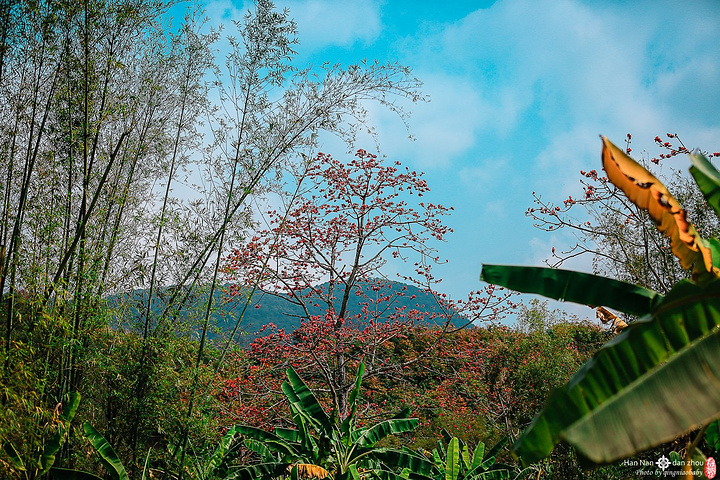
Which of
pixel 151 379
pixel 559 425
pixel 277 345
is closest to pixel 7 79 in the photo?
pixel 151 379

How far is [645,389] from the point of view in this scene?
4.77ft

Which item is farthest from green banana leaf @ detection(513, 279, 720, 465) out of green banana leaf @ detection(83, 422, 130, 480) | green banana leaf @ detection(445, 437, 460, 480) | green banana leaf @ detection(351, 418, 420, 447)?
green banana leaf @ detection(83, 422, 130, 480)

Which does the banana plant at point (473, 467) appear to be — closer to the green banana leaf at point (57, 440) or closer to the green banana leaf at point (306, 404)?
the green banana leaf at point (306, 404)

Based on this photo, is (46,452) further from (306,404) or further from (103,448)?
(306,404)

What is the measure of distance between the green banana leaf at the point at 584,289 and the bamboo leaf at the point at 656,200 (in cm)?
29

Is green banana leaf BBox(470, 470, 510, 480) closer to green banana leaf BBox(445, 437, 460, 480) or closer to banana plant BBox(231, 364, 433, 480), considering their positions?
green banana leaf BBox(445, 437, 460, 480)

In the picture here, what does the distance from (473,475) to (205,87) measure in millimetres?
5607

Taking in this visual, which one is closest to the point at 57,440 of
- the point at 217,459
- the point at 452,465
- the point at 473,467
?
the point at 217,459

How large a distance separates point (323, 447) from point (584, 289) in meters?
3.28

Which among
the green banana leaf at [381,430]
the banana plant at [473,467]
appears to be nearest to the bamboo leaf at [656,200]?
the green banana leaf at [381,430]

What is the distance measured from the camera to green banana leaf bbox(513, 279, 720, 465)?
4.43 feet

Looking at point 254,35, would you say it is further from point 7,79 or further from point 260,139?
point 7,79

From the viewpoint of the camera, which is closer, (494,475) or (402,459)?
(402,459)

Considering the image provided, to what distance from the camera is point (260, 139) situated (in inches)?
220
